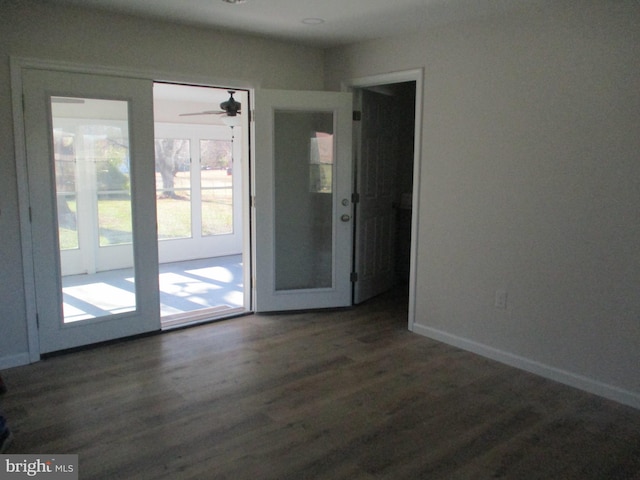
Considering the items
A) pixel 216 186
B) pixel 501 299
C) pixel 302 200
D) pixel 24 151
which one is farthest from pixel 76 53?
pixel 216 186

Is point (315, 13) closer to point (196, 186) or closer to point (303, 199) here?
point (303, 199)

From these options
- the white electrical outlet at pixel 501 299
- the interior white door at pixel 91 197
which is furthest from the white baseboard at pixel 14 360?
the white electrical outlet at pixel 501 299

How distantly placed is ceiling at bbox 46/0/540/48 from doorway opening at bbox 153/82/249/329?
2725 mm

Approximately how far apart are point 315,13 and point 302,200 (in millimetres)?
1706

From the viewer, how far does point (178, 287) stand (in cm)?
583

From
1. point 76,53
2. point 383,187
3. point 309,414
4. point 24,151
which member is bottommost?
point 309,414

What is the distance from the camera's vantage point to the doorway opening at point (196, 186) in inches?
281

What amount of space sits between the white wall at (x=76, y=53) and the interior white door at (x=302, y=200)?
456 mm

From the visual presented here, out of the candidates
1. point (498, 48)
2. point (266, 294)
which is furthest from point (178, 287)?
point (498, 48)

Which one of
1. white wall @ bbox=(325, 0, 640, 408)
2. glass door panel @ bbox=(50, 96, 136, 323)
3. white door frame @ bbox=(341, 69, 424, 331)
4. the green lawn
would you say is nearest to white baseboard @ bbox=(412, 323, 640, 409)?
white wall @ bbox=(325, 0, 640, 408)

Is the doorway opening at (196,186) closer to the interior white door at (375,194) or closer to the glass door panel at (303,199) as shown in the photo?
the glass door panel at (303,199)

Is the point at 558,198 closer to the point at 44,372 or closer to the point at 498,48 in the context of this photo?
the point at 498,48

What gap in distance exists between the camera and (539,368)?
347 centimetres

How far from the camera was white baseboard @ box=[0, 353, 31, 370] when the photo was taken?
351 cm
